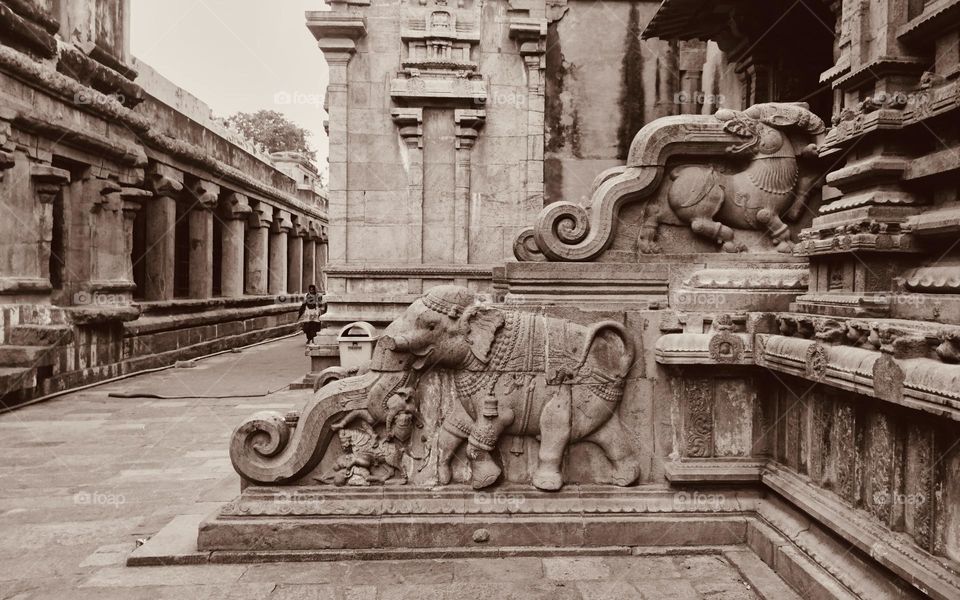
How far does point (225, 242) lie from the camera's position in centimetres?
2008

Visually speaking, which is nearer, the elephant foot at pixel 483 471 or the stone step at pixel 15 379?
the elephant foot at pixel 483 471

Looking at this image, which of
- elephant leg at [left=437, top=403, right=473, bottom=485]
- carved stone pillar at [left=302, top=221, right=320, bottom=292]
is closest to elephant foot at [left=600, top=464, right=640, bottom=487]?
elephant leg at [left=437, top=403, right=473, bottom=485]

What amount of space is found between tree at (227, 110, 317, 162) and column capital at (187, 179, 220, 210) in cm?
2633

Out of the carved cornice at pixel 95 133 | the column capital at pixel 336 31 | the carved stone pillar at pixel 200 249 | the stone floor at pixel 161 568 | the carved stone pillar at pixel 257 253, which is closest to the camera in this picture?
the stone floor at pixel 161 568

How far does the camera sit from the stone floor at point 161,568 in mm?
3615

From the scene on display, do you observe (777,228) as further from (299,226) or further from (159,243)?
(299,226)

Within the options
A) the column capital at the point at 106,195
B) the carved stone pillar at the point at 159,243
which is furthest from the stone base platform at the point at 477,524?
the carved stone pillar at the point at 159,243

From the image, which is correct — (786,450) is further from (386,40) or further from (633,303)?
(386,40)

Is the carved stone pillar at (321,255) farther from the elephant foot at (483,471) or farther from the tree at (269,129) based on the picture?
the elephant foot at (483,471)

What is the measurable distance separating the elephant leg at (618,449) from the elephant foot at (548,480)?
0.97 ft

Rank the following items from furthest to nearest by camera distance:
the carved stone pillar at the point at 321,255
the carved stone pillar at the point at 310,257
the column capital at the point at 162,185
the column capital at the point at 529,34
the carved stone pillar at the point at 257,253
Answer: the carved stone pillar at the point at 321,255 < the carved stone pillar at the point at 310,257 < the carved stone pillar at the point at 257,253 < the column capital at the point at 162,185 < the column capital at the point at 529,34

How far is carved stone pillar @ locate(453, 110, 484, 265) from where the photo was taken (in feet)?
35.4

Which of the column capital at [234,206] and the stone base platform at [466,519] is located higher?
the column capital at [234,206]

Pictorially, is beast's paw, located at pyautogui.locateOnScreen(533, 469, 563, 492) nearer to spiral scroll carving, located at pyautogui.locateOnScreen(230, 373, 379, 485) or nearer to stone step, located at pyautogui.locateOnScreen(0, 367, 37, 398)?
spiral scroll carving, located at pyautogui.locateOnScreen(230, 373, 379, 485)
